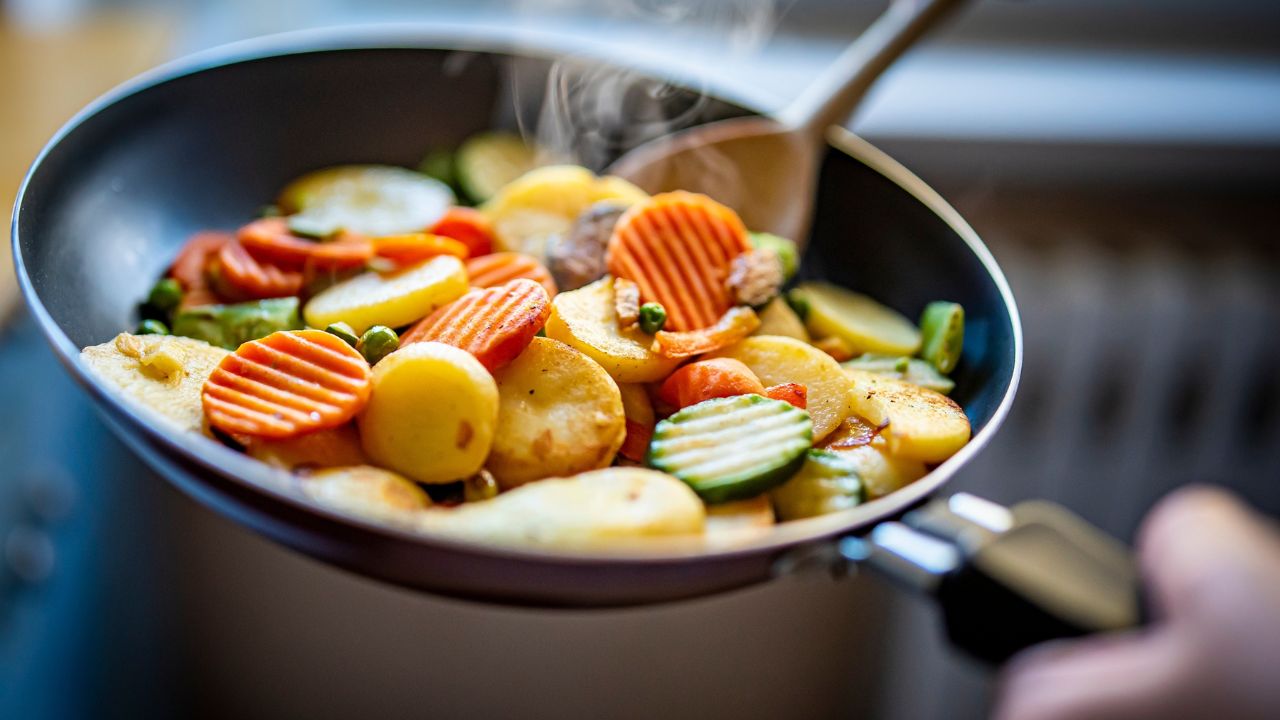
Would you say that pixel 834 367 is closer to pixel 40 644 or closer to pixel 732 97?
pixel 732 97

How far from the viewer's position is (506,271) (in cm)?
116

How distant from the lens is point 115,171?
3.91 feet

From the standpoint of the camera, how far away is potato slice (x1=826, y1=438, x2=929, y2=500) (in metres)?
0.97

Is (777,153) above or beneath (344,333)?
above

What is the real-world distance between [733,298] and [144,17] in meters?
2.19

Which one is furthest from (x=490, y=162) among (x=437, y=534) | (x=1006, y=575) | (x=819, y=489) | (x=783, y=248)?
(x=1006, y=575)

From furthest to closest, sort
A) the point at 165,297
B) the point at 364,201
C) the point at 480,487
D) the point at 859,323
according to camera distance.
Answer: the point at 364,201, the point at 859,323, the point at 165,297, the point at 480,487

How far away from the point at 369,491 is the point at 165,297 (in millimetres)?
451

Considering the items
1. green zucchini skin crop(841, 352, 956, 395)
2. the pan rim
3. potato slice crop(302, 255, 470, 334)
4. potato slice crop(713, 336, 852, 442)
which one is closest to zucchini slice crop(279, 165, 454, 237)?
potato slice crop(302, 255, 470, 334)

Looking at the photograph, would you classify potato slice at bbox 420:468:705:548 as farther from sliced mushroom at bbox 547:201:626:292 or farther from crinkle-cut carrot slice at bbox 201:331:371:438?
sliced mushroom at bbox 547:201:626:292

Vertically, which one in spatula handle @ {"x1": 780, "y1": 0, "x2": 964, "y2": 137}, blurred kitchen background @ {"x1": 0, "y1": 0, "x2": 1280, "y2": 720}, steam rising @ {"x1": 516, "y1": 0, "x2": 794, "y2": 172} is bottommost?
blurred kitchen background @ {"x1": 0, "y1": 0, "x2": 1280, "y2": 720}

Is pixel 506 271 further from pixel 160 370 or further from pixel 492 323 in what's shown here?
pixel 160 370

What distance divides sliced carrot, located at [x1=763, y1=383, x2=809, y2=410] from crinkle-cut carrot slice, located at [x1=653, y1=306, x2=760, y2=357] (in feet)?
0.29

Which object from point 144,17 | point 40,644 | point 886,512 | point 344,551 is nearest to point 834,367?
point 886,512
